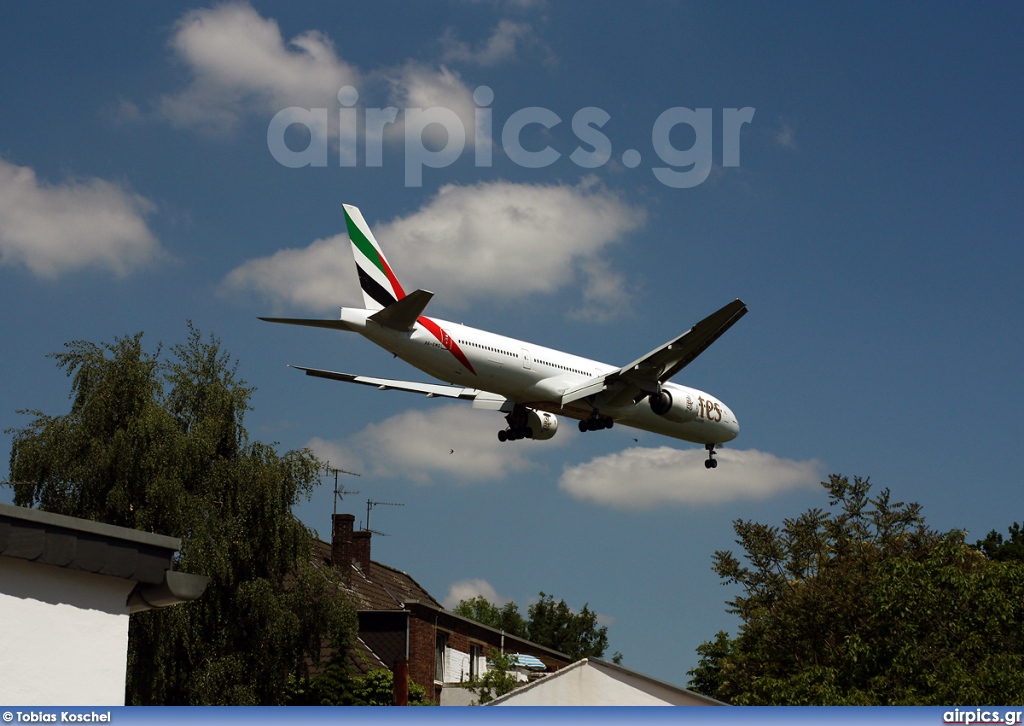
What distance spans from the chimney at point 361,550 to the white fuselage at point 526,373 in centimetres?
1567

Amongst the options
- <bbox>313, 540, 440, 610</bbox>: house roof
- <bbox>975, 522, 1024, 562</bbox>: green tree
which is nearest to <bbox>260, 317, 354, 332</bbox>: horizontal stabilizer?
<bbox>313, 540, 440, 610</bbox>: house roof

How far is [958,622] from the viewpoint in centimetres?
2886

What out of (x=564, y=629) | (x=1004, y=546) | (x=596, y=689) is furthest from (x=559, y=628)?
(x=596, y=689)

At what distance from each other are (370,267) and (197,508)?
8.87m

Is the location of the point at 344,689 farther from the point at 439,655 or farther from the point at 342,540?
the point at 342,540

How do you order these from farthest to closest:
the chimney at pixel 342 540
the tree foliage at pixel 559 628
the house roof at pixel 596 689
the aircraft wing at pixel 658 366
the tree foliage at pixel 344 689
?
the tree foliage at pixel 559 628 < the chimney at pixel 342 540 < the tree foliage at pixel 344 689 < the aircraft wing at pixel 658 366 < the house roof at pixel 596 689

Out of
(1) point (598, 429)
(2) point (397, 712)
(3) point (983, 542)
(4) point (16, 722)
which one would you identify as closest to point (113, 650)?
(4) point (16, 722)

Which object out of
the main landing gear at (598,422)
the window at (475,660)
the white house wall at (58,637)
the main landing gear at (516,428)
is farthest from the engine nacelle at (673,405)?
the white house wall at (58,637)

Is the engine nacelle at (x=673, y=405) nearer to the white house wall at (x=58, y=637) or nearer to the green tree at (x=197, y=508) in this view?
the green tree at (x=197, y=508)

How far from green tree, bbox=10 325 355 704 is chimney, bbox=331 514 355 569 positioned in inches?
523

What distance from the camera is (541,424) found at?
40625 millimetres

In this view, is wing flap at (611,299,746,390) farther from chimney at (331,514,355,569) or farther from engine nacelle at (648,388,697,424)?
chimney at (331,514,355,569)

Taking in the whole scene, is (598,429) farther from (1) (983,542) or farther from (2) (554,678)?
(1) (983,542)

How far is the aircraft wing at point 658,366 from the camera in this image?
35062mm
